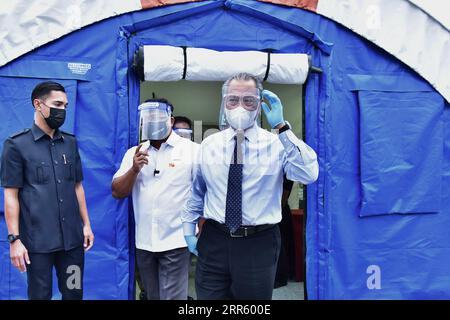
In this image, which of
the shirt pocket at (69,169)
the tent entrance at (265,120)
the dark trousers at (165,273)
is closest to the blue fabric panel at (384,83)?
the tent entrance at (265,120)

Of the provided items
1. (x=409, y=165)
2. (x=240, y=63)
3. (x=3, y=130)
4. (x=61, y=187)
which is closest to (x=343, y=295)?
(x=409, y=165)

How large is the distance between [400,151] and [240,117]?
219 cm

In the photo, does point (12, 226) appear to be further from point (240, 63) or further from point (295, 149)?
point (240, 63)

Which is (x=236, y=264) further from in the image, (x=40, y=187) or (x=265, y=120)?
(x=265, y=120)

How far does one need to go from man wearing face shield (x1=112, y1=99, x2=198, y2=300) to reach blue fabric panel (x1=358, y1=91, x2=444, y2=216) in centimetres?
166

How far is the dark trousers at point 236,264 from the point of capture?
2.22 metres

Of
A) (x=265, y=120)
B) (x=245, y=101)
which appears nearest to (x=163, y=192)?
(x=245, y=101)

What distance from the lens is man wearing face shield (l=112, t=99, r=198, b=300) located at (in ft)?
10.2

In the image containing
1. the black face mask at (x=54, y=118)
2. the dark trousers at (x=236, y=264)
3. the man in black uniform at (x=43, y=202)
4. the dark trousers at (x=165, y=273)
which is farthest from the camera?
the dark trousers at (x=165, y=273)

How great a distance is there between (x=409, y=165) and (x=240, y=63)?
1797 mm

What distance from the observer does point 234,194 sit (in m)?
2.27

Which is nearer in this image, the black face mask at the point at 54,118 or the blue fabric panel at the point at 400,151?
the black face mask at the point at 54,118

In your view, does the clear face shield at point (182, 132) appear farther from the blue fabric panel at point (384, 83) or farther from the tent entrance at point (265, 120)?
the blue fabric panel at point (384, 83)

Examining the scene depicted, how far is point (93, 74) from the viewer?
3551 millimetres
